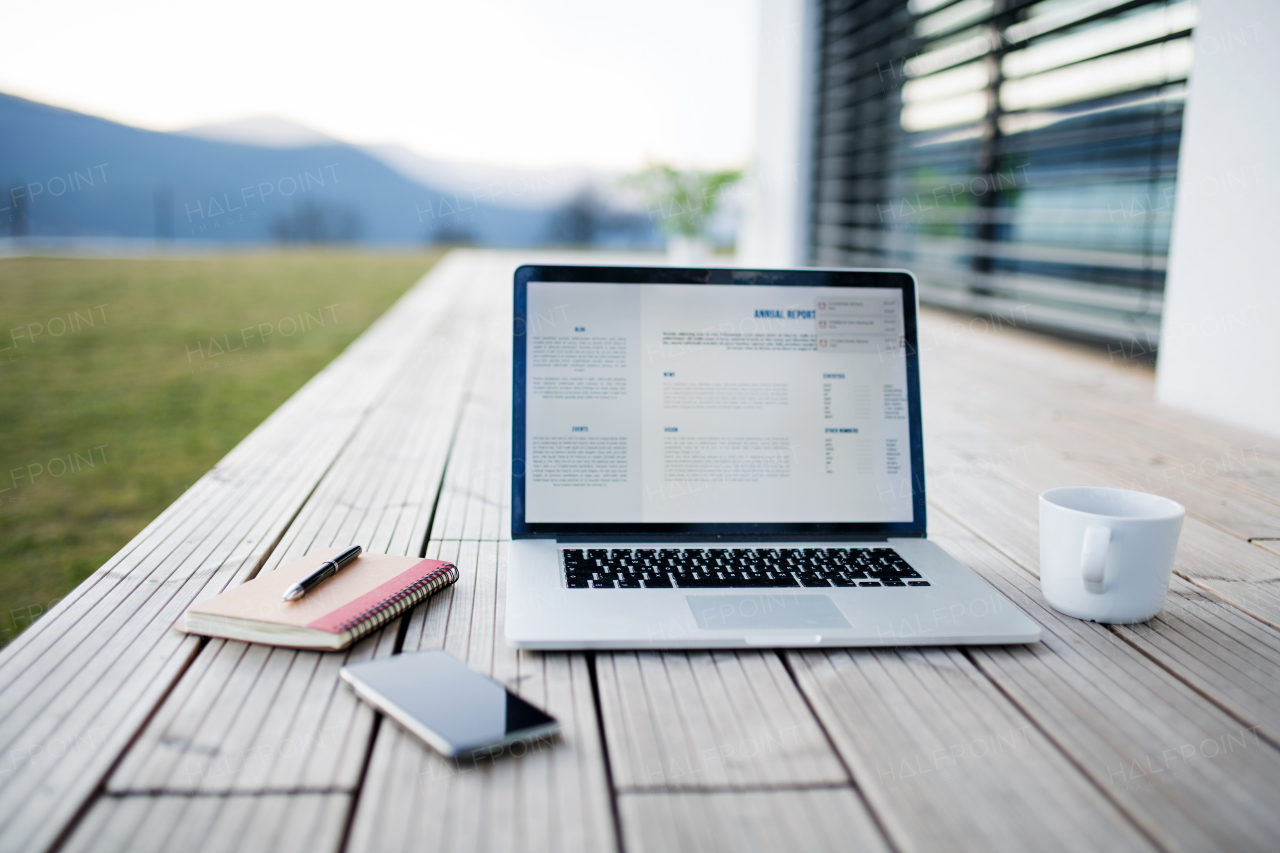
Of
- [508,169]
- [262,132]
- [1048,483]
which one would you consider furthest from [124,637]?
[262,132]

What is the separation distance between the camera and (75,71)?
14.6 ft

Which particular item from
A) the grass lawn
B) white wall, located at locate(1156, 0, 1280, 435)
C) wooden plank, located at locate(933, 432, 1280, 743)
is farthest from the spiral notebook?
the grass lawn

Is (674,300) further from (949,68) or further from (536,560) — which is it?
(949,68)

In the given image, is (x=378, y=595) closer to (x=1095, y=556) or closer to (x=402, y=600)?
(x=402, y=600)

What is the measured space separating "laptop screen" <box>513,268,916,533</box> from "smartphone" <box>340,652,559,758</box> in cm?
23

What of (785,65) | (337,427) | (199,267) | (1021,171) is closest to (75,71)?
(199,267)

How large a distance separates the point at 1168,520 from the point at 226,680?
68cm

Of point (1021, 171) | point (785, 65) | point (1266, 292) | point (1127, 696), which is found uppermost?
point (785, 65)

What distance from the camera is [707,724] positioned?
50cm

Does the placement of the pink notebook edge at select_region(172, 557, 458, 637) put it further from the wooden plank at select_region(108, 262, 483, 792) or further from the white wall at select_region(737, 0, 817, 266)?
the white wall at select_region(737, 0, 817, 266)

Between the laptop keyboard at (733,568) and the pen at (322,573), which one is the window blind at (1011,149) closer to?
the laptop keyboard at (733,568)

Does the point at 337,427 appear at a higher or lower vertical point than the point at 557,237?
lower

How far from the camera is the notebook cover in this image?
0.59 m

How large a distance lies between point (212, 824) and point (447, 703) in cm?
14
